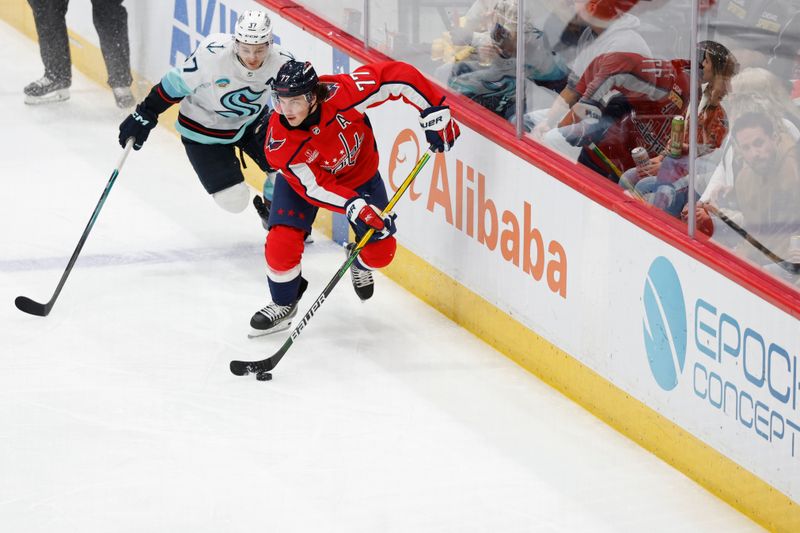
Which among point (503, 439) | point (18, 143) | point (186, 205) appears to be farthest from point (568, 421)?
point (18, 143)

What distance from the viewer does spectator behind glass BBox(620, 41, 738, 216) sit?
3.91 m

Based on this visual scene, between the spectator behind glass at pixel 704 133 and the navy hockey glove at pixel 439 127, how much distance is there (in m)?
0.86

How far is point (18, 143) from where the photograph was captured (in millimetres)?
7117

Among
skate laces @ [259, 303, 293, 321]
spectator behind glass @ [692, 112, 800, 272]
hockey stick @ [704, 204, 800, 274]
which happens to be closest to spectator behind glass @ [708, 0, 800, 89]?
spectator behind glass @ [692, 112, 800, 272]

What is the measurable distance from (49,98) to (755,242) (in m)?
4.68

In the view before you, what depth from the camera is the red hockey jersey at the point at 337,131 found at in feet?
15.7

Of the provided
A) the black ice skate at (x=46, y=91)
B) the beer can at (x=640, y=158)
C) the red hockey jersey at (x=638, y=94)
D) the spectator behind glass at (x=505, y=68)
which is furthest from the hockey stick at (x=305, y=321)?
the black ice skate at (x=46, y=91)

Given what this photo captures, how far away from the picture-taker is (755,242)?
3.83m

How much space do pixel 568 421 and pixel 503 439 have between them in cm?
23

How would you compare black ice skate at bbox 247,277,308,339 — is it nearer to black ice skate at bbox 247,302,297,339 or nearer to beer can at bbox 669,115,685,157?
black ice skate at bbox 247,302,297,339

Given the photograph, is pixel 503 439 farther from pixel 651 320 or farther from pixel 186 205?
pixel 186 205

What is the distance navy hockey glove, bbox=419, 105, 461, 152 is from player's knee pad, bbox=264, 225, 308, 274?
54 cm

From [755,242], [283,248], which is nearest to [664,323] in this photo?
[755,242]

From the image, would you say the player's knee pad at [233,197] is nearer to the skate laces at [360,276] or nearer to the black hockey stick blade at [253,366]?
the skate laces at [360,276]
